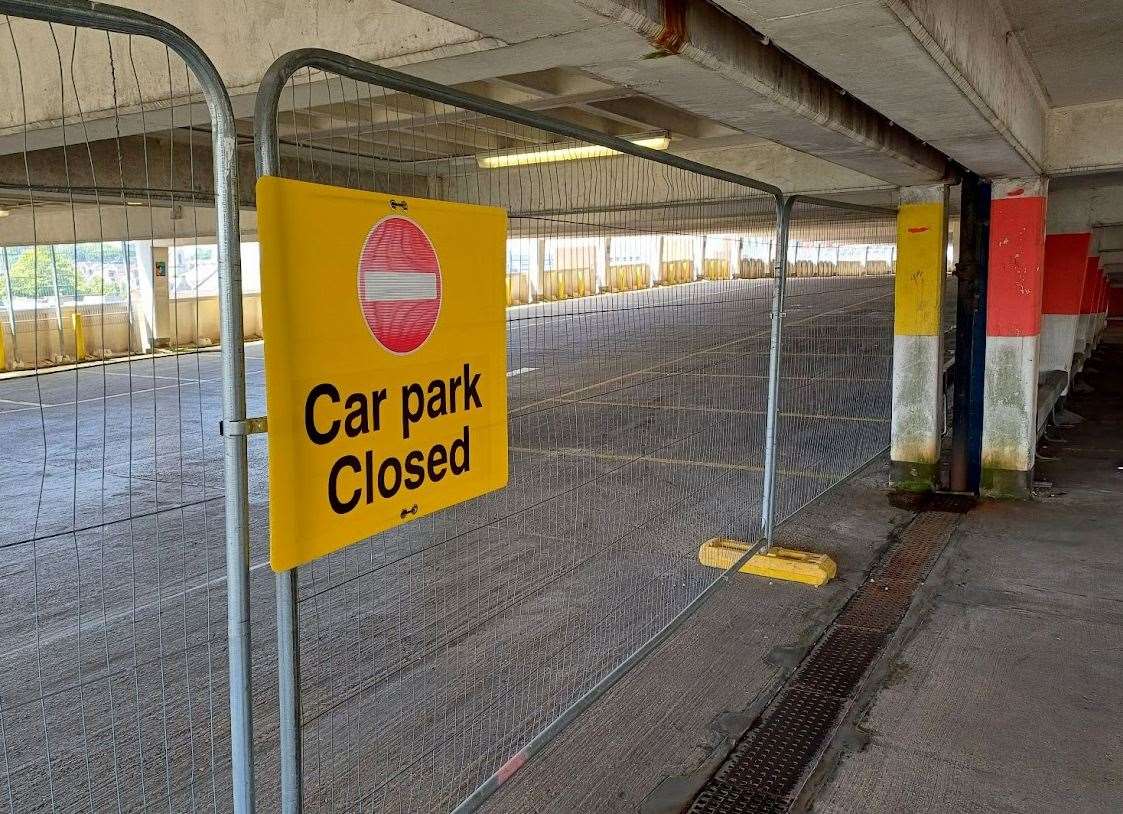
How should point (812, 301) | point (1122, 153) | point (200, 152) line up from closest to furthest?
point (1122, 153)
point (200, 152)
point (812, 301)

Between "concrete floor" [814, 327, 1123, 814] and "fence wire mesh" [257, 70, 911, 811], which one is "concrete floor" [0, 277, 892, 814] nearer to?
"fence wire mesh" [257, 70, 911, 811]

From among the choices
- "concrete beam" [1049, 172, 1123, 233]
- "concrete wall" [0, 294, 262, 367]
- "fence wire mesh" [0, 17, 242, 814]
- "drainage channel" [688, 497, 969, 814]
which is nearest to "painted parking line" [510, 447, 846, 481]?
"drainage channel" [688, 497, 969, 814]

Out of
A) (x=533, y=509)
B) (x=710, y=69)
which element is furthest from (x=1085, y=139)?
(x=533, y=509)

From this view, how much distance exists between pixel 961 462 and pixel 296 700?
25.4ft

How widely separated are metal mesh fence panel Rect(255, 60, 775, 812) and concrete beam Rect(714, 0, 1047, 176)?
1147 mm

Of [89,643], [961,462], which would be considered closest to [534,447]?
[961,462]

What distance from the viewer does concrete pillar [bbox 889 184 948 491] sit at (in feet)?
27.8

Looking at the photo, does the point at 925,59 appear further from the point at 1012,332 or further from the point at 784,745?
the point at 1012,332

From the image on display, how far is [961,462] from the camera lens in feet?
28.0

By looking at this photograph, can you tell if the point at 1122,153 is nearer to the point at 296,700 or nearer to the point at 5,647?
the point at 296,700

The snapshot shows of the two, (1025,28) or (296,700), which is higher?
(1025,28)

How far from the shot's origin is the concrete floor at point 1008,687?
3.68 m

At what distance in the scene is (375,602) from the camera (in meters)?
5.88

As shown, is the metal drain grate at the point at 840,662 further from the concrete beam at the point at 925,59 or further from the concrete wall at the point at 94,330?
the concrete wall at the point at 94,330
